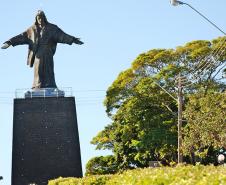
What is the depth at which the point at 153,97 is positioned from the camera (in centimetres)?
5169

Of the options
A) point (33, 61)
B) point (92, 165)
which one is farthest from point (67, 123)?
point (92, 165)

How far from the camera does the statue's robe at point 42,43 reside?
4850 cm

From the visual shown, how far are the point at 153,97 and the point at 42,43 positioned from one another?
30.5 feet

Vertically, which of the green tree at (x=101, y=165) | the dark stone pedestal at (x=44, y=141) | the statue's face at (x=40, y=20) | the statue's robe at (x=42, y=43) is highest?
the statue's face at (x=40, y=20)

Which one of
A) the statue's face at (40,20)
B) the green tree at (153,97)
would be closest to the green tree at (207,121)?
the green tree at (153,97)

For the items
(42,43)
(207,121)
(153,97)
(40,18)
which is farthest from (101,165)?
(207,121)

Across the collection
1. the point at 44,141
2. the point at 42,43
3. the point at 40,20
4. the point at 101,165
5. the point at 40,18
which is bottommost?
the point at 101,165

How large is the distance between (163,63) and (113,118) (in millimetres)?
6152

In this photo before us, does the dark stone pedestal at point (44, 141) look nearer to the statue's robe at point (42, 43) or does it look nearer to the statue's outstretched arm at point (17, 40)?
the statue's robe at point (42, 43)

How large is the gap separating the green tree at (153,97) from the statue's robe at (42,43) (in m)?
6.58

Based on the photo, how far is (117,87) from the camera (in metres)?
53.4

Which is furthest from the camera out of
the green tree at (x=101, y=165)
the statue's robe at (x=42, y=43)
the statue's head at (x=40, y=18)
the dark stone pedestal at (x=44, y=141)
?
the green tree at (x=101, y=165)

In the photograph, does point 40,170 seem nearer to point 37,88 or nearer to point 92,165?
point 37,88

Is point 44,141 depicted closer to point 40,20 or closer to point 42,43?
point 42,43
